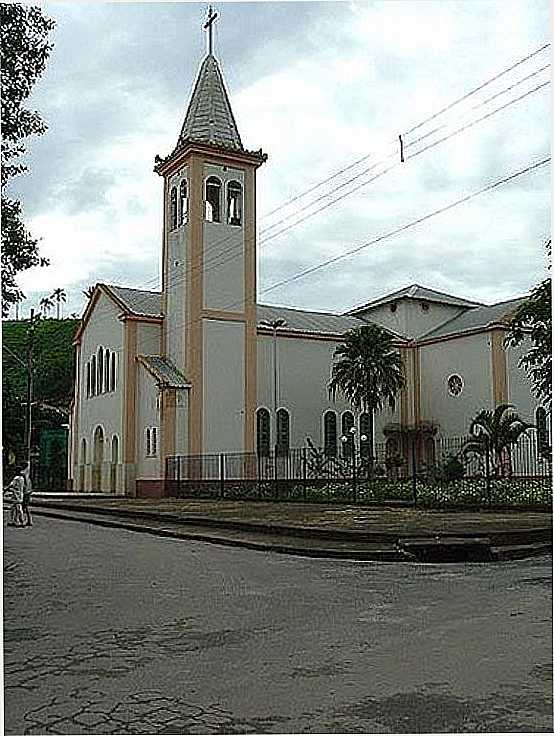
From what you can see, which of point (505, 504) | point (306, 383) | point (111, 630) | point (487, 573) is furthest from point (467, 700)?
point (306, 383)

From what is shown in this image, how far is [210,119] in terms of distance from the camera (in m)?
29.0

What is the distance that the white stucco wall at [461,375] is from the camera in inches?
1243

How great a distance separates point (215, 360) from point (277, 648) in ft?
75.3

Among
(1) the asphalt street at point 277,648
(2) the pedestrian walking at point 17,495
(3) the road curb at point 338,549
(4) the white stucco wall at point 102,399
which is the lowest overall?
(1) the asphalt street at point 277,648

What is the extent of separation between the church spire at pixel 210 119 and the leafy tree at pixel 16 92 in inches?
852

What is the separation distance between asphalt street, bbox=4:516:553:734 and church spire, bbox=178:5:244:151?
21.4 meters

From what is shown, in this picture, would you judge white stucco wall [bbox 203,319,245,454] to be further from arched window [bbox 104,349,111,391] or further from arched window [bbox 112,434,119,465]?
arched window [bbox 104,349,111,391]

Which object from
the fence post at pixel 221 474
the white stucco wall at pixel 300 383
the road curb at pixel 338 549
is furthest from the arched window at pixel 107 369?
the road curb at pixel 338 549

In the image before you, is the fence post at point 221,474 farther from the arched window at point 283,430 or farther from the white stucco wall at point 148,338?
the white stucco wall at point 148,338

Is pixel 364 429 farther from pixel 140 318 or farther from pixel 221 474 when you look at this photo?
pixel 140 318

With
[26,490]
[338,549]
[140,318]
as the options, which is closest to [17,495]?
[26,490]

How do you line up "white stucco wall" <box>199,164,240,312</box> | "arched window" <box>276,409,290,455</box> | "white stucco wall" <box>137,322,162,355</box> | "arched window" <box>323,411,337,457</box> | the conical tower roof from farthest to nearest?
"arched window" <box>323,411,337,457</box> < "arched window" <box>276,409,290,455</box> < "white stucco wall" <box>137,322,162,355</box> < the conical tower roof < "white stucco wall" <box>199,164,240,312</box>

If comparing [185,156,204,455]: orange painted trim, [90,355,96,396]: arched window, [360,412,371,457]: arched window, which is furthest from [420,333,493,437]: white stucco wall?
[90,355,96,396]: arched window

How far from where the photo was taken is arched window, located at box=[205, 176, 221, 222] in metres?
28.7
